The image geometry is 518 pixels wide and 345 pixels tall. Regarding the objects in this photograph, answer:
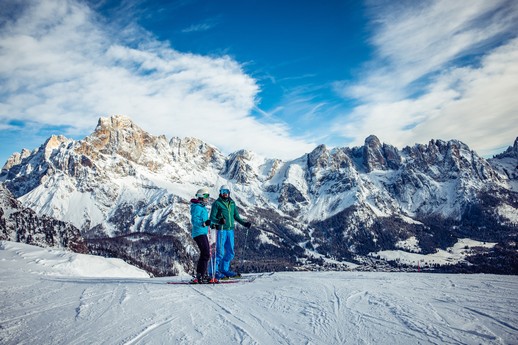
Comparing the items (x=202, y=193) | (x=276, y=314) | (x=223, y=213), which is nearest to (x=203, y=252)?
(x=223, y=213)

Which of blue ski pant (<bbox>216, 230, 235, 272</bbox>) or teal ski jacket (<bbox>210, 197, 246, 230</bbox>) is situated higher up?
teal ski jacket (<bbox>210, 197, 246, 230</bbox>)

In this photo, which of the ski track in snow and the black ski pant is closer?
the ski track in snow

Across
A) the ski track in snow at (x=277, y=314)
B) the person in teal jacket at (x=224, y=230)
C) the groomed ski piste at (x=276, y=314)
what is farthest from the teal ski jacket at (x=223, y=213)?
the ski track in snow at (x=277, y=314)

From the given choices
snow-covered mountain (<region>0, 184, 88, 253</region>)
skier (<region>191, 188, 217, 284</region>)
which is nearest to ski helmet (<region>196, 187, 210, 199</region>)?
skier (<region>191, 188, 217, 284</region>)

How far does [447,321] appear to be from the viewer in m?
6.90

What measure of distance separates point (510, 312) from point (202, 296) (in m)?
8.01

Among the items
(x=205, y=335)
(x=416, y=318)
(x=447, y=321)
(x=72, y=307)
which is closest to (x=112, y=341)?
(x=205, y=335)

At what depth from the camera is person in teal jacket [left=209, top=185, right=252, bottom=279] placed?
46.8 ft

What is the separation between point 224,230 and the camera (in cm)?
1434

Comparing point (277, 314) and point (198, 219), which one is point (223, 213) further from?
point (277, 314)

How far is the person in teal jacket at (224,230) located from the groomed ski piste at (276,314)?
92.6 inches

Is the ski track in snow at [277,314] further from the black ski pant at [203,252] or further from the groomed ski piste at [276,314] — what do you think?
the black ski pant at [203,252]

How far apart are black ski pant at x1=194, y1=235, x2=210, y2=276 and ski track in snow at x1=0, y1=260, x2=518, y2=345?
6.67 feet

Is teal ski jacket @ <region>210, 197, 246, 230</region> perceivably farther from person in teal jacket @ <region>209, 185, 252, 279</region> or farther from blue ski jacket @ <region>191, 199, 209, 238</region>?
blue ski jacket @ <region>191, 199, 209, 238</region>
